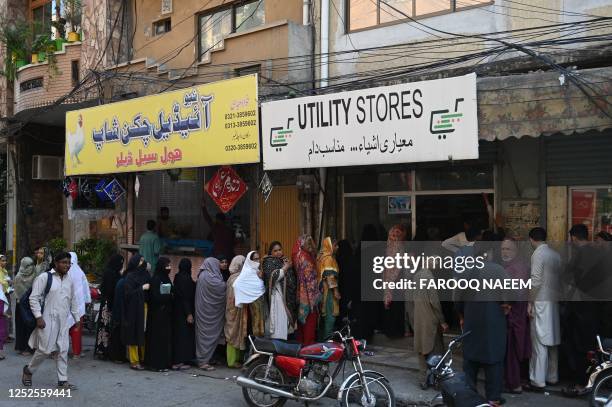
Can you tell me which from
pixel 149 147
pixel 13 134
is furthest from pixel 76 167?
pixel 13 134

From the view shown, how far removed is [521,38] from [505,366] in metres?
4.11

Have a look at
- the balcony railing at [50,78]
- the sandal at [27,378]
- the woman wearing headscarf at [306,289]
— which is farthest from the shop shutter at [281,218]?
the balcony railing at [50,78]

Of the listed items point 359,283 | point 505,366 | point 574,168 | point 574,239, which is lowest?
point 505,366

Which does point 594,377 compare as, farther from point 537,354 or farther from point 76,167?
point 76,167

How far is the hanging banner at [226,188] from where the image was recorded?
1038 cm

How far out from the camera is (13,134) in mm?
15867

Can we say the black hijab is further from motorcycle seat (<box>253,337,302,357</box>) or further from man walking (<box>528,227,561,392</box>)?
man walking (<box>528,227,561,392</box>)

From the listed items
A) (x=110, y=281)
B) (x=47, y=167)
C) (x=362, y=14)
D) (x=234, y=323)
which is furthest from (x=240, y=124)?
(x=47, y=167)

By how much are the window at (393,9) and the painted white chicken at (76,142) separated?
5.53 m

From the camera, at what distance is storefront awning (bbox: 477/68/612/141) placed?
6.21m

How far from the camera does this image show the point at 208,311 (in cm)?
847

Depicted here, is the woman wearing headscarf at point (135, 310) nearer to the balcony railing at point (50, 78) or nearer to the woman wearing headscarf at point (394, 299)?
the woman wearing headscarf at point (394, 299)

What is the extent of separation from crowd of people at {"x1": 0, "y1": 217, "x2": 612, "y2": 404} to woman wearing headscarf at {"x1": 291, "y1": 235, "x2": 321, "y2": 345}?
0.02 meters

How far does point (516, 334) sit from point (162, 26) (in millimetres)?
9954
